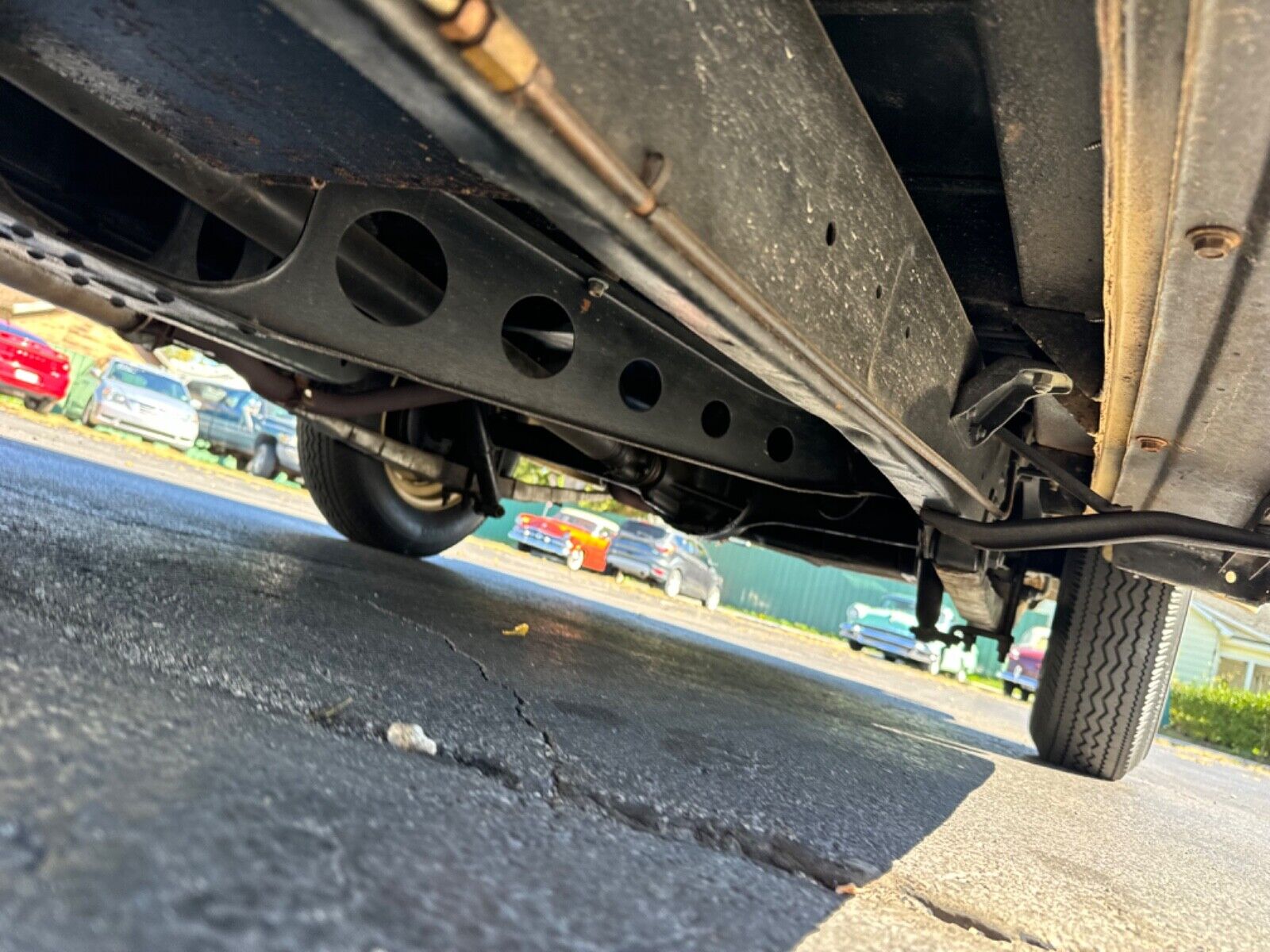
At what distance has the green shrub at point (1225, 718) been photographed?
1235 cm

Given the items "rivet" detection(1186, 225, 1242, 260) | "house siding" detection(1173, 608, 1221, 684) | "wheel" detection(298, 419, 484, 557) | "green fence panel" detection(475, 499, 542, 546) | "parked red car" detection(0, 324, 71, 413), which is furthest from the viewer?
"house siding" detection(1173, 608, 1221, 684)

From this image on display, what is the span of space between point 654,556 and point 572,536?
1.53m

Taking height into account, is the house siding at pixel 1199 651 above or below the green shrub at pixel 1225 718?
above

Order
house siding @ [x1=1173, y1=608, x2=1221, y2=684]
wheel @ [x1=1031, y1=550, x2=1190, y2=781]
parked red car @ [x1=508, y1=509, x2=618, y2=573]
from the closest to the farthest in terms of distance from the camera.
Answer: wheel @ [x1=1031, y1=550, x2=1190, y2=781] → parked red car @ [x1=508, y1=509, x2=618, y2=573] → house siding @ [x1=1173, y1=608, x2=1221, y2=684]

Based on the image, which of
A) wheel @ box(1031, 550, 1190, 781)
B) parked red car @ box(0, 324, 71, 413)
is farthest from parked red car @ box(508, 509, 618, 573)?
wheel @ box(1031, 550, 1190, 781)

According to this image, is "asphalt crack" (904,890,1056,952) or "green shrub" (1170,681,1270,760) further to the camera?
"green shrub" (1170,681,1270,760)

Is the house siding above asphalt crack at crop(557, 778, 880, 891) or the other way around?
above

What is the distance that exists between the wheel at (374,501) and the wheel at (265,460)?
38.3ft

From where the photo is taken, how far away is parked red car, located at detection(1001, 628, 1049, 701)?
13461 mm

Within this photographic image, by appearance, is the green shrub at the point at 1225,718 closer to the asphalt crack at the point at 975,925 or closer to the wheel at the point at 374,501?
the wheel at the point at 374,501

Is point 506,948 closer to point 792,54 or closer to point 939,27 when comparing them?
point 792,54

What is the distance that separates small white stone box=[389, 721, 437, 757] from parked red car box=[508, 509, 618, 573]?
1423 cm

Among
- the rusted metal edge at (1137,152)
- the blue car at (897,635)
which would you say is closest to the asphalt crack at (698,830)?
the rusted metal edge at (1137,152)

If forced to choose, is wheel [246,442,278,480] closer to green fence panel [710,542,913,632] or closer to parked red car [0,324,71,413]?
parked red car [0,324,71,413]
